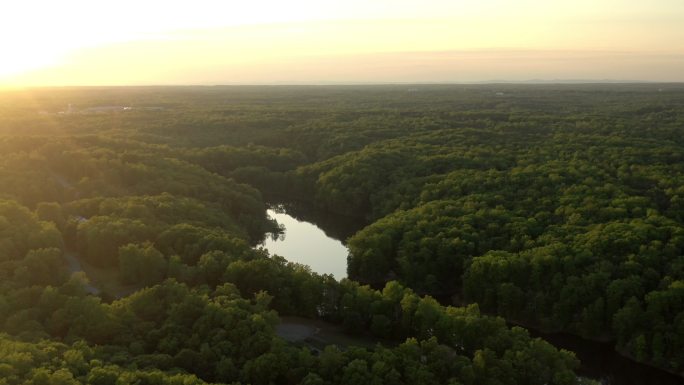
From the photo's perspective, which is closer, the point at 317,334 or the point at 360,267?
the point at 317,334

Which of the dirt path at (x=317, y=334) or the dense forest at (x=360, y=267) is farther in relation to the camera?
the dirt path at (x=317, y=334)

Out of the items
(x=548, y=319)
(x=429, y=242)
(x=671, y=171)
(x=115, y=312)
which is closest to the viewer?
(x=115, y=312)

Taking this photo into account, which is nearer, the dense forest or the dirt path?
the dense forest

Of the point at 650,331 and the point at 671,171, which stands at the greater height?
the point at 671,171

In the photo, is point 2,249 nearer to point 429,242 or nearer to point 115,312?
point 115,312

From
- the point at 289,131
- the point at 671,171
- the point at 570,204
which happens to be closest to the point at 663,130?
the point at 671,171

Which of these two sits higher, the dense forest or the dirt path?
the dense forest

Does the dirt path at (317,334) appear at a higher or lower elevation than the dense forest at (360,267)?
lower

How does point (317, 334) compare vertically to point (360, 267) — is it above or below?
above
